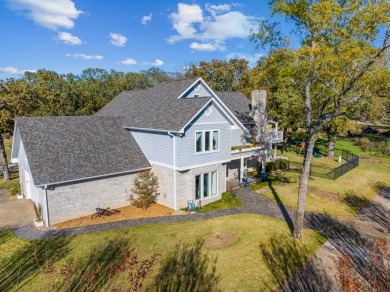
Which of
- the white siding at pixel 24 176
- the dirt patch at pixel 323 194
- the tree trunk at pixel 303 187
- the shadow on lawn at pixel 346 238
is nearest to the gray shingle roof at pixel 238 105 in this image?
the dirt patch at pixel 323 194

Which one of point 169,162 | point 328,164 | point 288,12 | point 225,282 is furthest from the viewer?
point 328,164

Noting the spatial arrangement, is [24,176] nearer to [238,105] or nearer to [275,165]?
[238,105]

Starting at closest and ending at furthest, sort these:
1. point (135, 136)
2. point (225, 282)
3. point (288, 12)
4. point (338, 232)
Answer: point (225, 282)
point (288, 12)
point (338, 232)
point (135, 136)

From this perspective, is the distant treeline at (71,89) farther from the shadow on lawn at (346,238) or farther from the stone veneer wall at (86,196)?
the shadow on lawn at (346,238)

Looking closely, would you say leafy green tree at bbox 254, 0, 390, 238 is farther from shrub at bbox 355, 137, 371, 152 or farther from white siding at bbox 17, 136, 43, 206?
shrub at bbox 355, 137, 371, 152

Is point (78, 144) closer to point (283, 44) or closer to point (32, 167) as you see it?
point (32, 167)

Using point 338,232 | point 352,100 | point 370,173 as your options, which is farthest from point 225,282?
point 370,173

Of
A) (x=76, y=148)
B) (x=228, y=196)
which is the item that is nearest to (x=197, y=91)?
(x=228, y=196)

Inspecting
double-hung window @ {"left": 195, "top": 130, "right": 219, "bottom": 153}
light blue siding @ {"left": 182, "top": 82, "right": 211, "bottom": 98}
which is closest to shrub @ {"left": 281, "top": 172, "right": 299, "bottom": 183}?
double-hung window @ {"left": 195, "top": 130, "right": 219, "bottom": 153}
